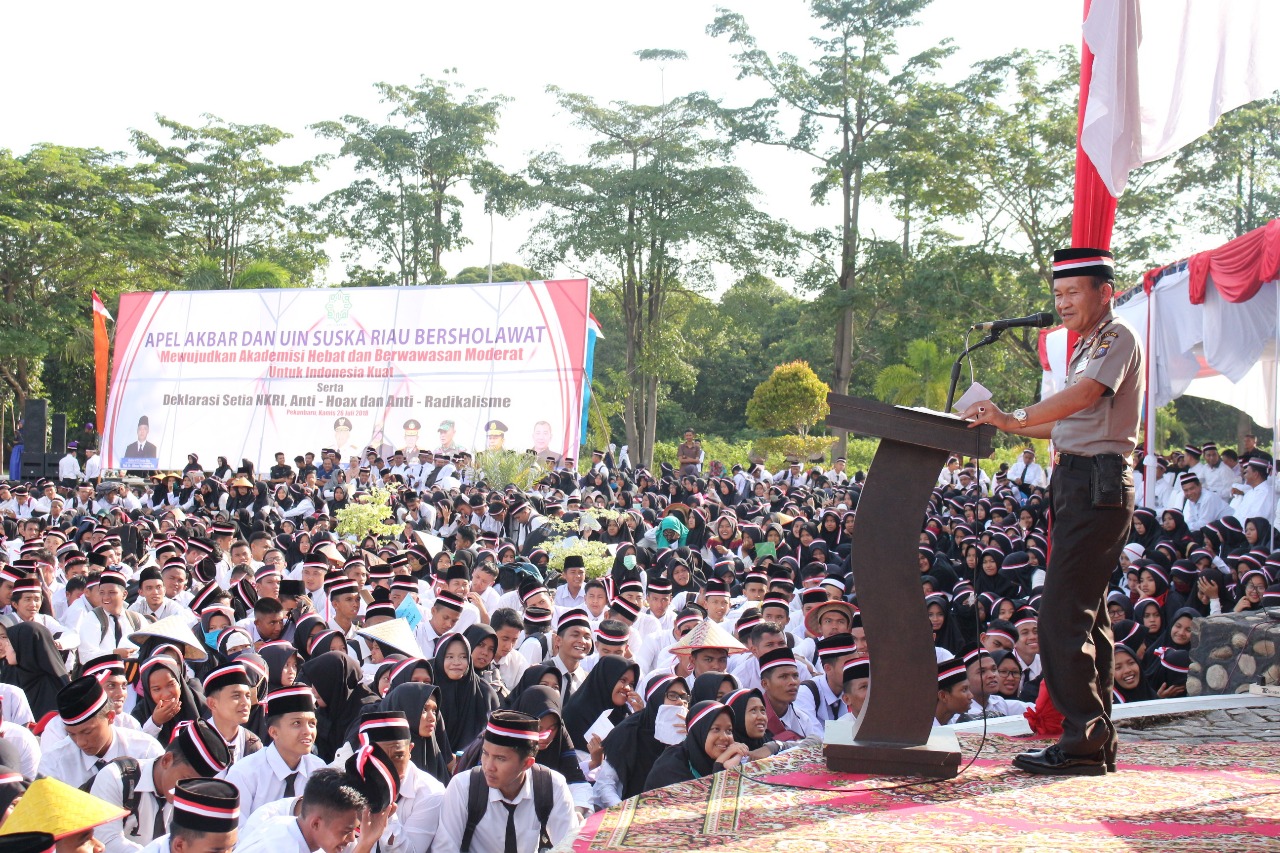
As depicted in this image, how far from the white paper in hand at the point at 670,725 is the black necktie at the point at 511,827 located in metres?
1.04

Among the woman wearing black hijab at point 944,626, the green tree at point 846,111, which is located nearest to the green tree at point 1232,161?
the green tree at point 846,111

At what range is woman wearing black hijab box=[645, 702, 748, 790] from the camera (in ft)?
15.4

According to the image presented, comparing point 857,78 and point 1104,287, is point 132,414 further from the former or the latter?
point 1104,287

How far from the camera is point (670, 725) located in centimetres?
531

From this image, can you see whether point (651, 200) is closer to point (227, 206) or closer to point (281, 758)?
point (227, 206)

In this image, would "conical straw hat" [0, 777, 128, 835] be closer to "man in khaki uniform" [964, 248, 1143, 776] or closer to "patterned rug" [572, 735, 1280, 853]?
"patterned rug" [572, 735, 1280, 853]

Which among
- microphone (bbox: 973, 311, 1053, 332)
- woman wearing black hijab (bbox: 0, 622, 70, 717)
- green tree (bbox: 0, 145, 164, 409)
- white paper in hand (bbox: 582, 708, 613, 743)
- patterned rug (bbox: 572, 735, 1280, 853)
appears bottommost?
white paper in hand (bbox: 582, 708, 613, 743)

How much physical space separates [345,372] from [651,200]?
7.14 metres

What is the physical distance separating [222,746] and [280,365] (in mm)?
17154

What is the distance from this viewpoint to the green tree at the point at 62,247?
82.0 ft

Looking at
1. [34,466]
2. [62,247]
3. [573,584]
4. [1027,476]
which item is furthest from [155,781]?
[62,247]

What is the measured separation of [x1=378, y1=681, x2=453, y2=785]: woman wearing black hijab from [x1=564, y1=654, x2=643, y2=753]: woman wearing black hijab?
1015mm

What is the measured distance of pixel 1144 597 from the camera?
827 cm

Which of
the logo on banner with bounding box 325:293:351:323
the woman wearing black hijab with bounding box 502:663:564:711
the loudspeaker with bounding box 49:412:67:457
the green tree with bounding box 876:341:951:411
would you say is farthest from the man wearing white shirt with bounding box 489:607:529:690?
the loudspeaker with bounding box 49:412:67:457
